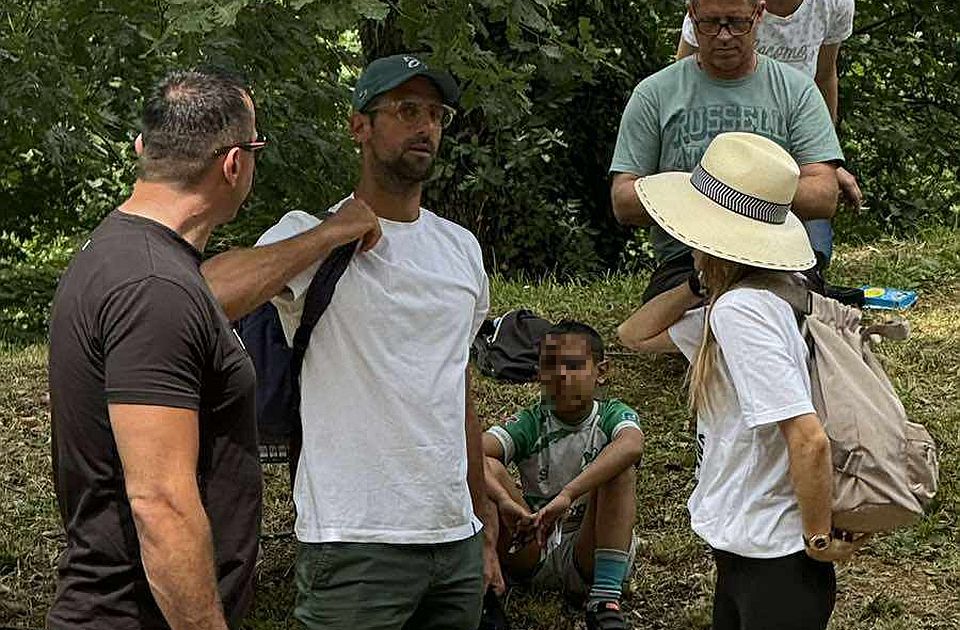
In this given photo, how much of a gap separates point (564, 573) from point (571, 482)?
41 cm

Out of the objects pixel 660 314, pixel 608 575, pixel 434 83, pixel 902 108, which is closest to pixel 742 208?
pixel 660 314

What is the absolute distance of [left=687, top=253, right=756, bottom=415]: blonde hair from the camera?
10.4ft

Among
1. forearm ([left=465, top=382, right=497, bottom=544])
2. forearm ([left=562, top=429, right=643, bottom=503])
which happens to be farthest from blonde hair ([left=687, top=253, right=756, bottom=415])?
forearm ([left=562, top=429, right=643, bottom=503])

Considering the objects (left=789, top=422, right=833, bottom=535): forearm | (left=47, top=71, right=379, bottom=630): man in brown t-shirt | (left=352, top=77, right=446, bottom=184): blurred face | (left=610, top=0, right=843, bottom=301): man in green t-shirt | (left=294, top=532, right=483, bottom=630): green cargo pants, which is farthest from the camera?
(left=610, top=0, right=843, bottom=301): man in green t-shirt

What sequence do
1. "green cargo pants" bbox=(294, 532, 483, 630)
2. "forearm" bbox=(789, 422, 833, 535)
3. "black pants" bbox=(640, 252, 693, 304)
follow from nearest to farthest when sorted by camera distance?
"forearm" bbox=(789, 422, 833, 535) < "green cargo pants" bbox=(294, 532, 483, 630) < "black pants" bbox=(640, 252, 693, 304)

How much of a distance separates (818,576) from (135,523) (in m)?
1.45

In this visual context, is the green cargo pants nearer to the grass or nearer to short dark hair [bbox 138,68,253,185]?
short dark hair [bbox 138,68,253,185]

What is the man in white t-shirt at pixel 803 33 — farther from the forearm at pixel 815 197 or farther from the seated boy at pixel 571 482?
the seated boy at pixel 571 482

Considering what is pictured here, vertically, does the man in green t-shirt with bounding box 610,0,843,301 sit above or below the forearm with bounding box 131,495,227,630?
above

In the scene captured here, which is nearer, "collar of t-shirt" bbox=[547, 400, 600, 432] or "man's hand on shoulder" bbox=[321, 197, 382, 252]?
"man's hand on shoulder" bbox=[321, 197, 382, 252]

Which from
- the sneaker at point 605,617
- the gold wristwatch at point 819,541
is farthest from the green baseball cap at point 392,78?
the sneaker at point 605,617

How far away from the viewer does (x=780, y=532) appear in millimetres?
3113

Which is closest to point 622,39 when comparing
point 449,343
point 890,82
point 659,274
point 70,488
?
point 890,82

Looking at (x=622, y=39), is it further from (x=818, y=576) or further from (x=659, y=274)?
(x=818, y=576)
